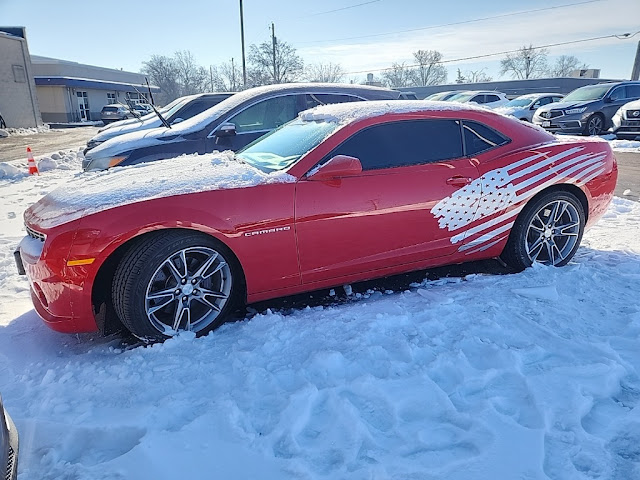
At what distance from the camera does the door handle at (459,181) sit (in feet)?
11.3

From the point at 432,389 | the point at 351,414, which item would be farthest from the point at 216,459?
the point at 432,389

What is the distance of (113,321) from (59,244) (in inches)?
24.6

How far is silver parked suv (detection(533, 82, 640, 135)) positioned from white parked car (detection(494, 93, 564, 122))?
103 inches

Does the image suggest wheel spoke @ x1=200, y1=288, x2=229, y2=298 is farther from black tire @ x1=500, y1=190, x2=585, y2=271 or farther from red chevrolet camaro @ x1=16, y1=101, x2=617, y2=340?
black tire @ x1=500, y1=190, x2=585, y2=271

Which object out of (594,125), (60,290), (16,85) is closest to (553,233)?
(60,290)

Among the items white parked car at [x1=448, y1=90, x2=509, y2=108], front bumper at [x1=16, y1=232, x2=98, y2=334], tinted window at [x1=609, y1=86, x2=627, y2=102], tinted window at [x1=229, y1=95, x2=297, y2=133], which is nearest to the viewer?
front bumper at [x1=16, y1=232, x2=98, y2=334]

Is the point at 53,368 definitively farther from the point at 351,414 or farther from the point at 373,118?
the point at 373,118

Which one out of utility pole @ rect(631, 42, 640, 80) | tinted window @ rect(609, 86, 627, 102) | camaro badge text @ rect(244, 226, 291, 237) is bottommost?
camaro badge text @ rect(244, 226, 291, 237)

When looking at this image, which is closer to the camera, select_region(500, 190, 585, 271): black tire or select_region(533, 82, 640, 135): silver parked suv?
select_region(500, 190, 585, 271): black tire

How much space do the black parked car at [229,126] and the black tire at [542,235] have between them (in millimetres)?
3348

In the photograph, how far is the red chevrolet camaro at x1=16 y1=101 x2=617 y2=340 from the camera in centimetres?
269

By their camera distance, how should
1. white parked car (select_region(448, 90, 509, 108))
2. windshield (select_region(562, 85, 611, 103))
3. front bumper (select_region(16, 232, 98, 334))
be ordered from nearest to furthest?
1. front bumper (select_region(16, 232, 98, 334))
2. windshield (select_region(562, 85, 611, 103))
3. white parked car (select_region(448, 90, 509, 108))

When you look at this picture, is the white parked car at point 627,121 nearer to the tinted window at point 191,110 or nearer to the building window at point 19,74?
the tinted window at point 191,110

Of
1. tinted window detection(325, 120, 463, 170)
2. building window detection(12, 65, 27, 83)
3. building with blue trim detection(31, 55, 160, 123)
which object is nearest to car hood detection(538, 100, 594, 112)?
tinted window detection(325, 120, 463, 170)
